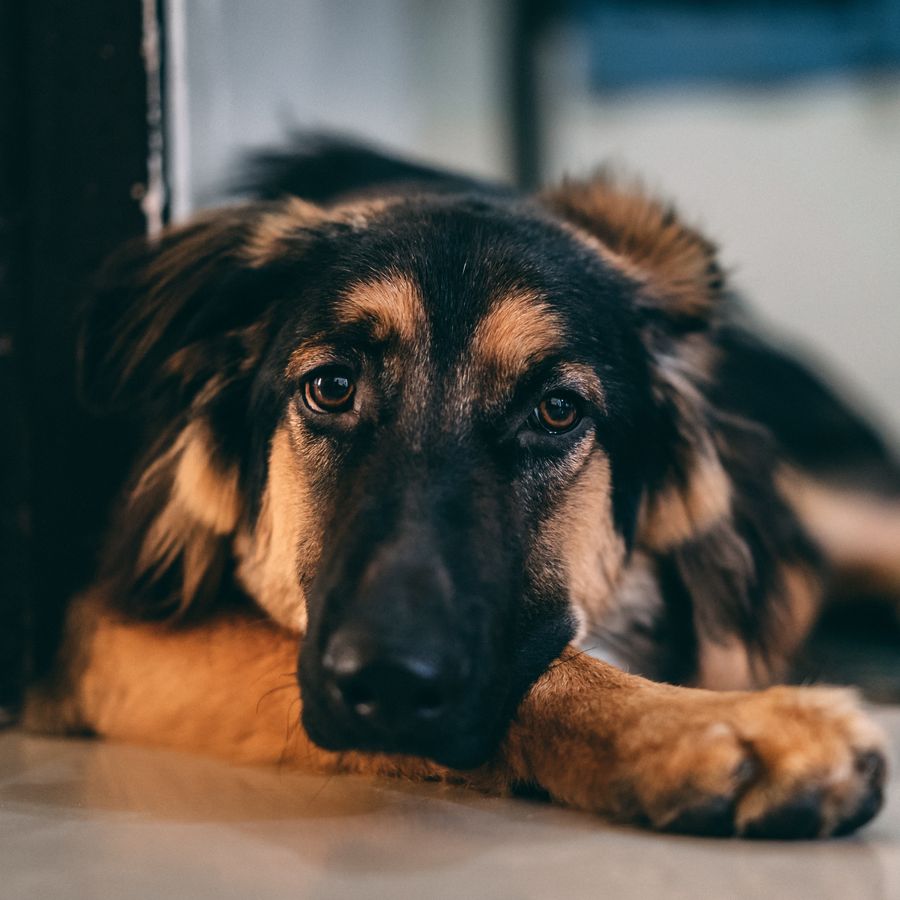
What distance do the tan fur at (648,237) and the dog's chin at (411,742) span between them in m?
1.03

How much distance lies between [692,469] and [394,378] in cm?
68

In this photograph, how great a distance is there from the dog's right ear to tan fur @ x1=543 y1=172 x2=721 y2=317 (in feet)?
2.14

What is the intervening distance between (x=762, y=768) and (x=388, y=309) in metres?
0.87

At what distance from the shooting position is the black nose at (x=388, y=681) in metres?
1.19

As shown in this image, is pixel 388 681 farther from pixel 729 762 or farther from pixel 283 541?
pixel 283 541

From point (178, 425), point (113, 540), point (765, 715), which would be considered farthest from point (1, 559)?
point (765, 715)

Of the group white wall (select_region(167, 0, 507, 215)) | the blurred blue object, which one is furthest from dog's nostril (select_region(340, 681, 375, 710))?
the blurred blue object

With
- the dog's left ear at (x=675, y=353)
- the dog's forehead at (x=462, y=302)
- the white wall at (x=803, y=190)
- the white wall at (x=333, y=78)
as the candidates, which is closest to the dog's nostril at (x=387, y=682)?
the dog's forehead at (x=462, y=302)

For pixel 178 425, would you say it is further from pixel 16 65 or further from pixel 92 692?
pixel 16 65

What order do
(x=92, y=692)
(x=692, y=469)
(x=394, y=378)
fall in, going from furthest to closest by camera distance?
(x=692, y=469) < (x=92, y=692) < (x=394, y=378)

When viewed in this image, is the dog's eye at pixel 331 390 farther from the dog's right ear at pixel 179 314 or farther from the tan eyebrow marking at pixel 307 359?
the dog's right ear at pixel 179 314

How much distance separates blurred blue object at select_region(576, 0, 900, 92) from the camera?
198 inches

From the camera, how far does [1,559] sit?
6.48ft

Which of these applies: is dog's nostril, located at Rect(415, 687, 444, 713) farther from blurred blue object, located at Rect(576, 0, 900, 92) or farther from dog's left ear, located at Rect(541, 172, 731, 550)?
blurred blue object, located at Rect(576, 0, 900, 92)
